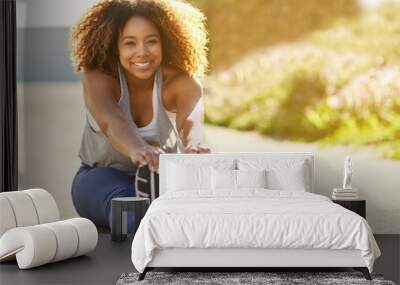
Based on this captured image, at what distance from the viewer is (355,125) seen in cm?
841

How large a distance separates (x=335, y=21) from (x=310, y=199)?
8.28 feet

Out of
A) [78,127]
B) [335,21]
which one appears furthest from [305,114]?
[78,127]

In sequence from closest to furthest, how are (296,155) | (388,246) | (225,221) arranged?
(225,221) < (388,246) < (296,155)

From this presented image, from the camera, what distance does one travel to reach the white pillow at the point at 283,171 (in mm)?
7637

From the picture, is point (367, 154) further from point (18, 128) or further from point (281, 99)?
point (18, 128)

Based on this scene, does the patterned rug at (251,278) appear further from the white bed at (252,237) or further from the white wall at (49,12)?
the white wall at (49,12)

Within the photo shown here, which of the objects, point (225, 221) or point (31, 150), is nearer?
point (225, 221)

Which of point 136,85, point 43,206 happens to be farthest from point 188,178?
point 43,206

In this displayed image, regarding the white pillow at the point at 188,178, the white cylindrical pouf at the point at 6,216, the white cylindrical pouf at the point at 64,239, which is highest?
the white pillow at the point at 188,178

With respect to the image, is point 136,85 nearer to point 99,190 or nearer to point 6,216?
point 99,190

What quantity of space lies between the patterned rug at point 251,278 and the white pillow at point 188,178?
1668mm

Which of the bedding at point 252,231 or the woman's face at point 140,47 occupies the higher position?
the woman's face at point 140,47

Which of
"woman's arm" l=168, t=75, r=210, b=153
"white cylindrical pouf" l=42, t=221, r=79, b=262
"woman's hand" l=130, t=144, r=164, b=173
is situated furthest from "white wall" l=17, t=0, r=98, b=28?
"white cylindrical pouf" l=42, t=221, r=79, b=262

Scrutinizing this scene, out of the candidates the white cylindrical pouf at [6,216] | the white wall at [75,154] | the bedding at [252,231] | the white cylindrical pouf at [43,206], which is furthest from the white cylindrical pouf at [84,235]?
the white wall at [75,154]
